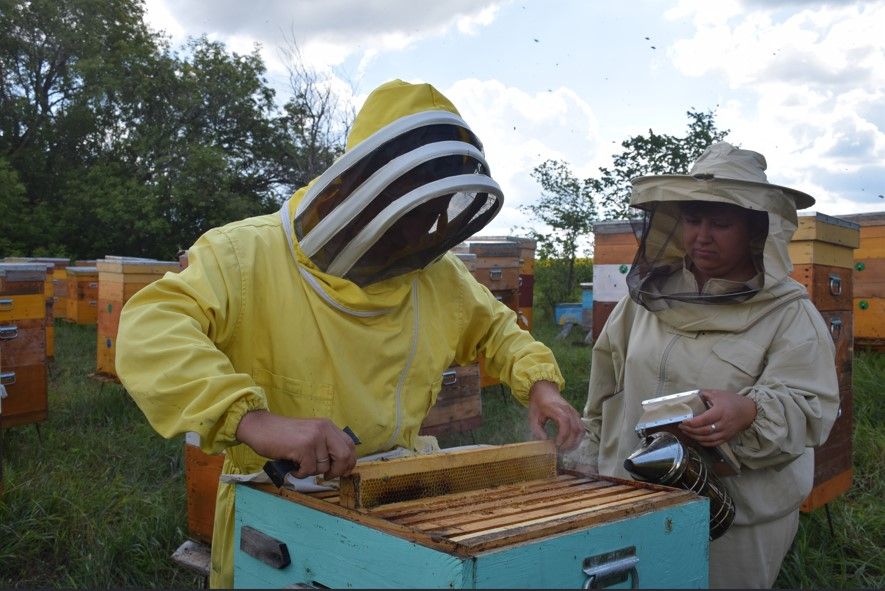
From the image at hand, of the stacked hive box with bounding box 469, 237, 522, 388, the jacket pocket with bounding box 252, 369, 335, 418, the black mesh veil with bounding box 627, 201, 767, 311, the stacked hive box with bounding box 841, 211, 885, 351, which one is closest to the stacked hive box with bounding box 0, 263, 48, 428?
the stacked hive box with bounding box 469, 237, 522, 388

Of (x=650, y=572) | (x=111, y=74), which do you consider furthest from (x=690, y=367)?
(x=111, y=74)

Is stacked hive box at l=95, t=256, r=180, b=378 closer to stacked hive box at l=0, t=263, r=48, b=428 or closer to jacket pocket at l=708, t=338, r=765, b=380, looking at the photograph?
stacked hive box at l=0, t=263, r=48, b=428

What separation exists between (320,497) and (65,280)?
42.2 ft

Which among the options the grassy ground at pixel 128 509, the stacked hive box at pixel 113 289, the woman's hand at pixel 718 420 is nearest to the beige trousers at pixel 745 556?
the woman's hand at pixel 718 420

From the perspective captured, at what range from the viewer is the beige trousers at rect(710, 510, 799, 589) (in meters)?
2.20

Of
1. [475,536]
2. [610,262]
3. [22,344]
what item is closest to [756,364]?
[475,536]

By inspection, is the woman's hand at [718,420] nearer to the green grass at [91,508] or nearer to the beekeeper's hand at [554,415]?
the beekeeper's hand at [554,415]

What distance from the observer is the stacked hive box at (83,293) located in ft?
37.2

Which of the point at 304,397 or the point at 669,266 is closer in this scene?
the point at 304,397

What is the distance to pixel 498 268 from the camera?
682 centimetres

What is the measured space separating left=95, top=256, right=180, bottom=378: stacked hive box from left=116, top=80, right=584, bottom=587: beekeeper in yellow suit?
5.26m

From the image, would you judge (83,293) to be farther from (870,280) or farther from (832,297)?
(832,297)

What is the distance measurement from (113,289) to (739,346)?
5.97 meters

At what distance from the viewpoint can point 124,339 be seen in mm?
1449
